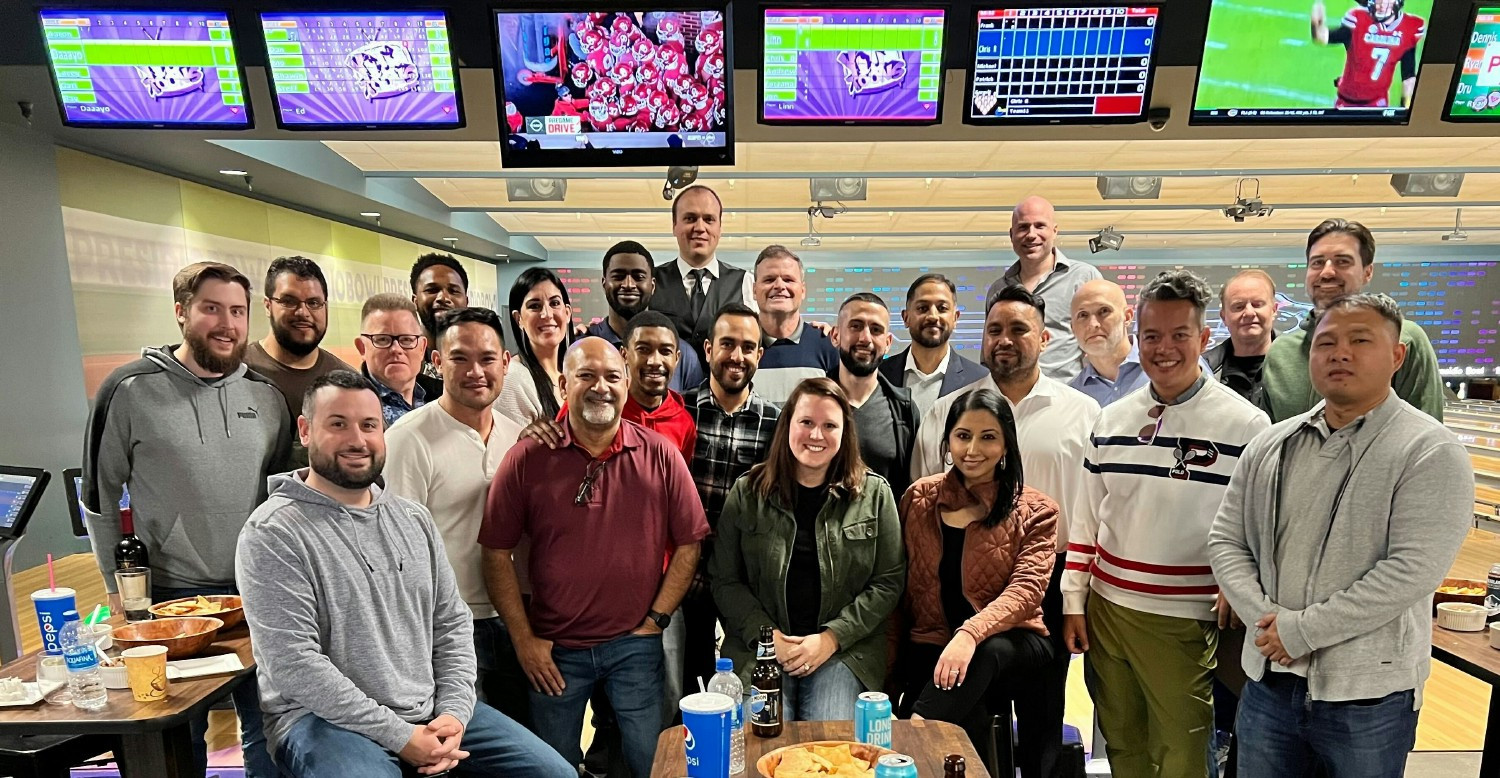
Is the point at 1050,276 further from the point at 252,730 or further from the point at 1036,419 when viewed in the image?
the point at 252,730

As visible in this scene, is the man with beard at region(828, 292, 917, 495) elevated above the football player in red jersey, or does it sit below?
below

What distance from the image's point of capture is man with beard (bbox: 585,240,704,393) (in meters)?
3.27

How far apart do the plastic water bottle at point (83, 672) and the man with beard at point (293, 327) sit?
3.12 feet

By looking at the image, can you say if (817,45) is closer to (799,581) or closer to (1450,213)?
(799,581)

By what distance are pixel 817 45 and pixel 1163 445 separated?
6.74 feet

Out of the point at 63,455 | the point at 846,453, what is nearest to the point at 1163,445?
the point at 846,453

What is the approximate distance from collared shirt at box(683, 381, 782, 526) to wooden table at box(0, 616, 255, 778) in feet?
4.56

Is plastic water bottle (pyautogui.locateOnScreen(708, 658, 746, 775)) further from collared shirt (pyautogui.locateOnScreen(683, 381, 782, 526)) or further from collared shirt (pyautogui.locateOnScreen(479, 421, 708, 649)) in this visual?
collared shirt (pyautogui.locateOnScreen(683, 381, 782, 526))

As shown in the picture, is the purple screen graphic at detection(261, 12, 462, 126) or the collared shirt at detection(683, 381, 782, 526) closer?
the collared shirt at detection(683, 381, 782, 526)

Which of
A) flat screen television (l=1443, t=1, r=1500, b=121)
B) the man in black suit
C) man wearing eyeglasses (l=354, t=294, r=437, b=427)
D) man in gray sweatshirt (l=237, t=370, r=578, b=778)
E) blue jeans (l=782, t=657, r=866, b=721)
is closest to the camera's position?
man in gray sweatshirt (l=237, t=370, r=578, b=778)

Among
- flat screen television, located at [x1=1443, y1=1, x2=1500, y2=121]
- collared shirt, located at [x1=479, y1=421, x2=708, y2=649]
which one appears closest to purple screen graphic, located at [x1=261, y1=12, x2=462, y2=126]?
collared shirt, located at [x1=479, y1=421, x2=708, y2=649]

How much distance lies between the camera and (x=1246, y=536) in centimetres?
222

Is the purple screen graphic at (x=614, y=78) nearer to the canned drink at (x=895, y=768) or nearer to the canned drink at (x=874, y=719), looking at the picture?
the canned drink at (x=874, y=719)

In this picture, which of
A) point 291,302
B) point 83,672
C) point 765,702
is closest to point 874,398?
point 765,702
